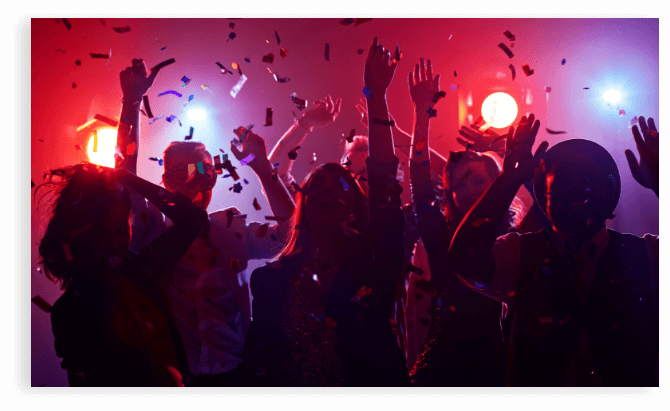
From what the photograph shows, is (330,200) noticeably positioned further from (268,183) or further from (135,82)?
(135,82)

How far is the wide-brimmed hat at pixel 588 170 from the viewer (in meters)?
1.37

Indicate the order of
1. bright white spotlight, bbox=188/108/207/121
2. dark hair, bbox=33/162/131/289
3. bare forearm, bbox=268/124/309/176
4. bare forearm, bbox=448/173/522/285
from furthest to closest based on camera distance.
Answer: bright white spotlight, bbox=188/108/207/121, bare forearm, bbox=268/124/309/176, dark hair, bbox=33/162/131/289, bare forearm, bbox=448/173/522/285

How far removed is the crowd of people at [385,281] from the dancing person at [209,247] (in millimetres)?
212

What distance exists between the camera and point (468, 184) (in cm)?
185

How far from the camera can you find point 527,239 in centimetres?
146

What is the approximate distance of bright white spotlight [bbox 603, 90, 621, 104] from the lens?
13.7ft

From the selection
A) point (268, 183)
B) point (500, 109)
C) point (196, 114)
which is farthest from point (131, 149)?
point (500, 109)

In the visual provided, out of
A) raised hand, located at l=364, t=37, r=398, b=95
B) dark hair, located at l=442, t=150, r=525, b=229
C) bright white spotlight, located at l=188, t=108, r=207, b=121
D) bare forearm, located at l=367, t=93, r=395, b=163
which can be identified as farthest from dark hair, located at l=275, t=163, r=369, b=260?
bright white spotlight, located at l=188, t=108, r=207, b=121

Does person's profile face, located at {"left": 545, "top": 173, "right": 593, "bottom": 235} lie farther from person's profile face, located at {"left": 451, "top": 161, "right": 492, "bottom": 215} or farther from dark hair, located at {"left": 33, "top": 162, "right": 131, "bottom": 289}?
dark hair, located at {"left": 33, "top": 162, "right": 131, "bottom": 289}

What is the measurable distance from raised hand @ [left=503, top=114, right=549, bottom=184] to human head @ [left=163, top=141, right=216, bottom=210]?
1.38 m

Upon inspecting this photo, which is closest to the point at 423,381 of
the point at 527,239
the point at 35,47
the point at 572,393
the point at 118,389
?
the point at 572,393

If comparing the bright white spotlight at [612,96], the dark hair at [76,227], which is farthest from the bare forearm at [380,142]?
the bright white spotlight at [612,96]

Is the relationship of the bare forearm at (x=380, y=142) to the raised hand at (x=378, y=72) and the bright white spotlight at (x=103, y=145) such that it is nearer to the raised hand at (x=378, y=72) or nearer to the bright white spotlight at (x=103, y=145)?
the raised hand at (x=378, y=72)

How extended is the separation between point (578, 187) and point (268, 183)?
1.27 m
